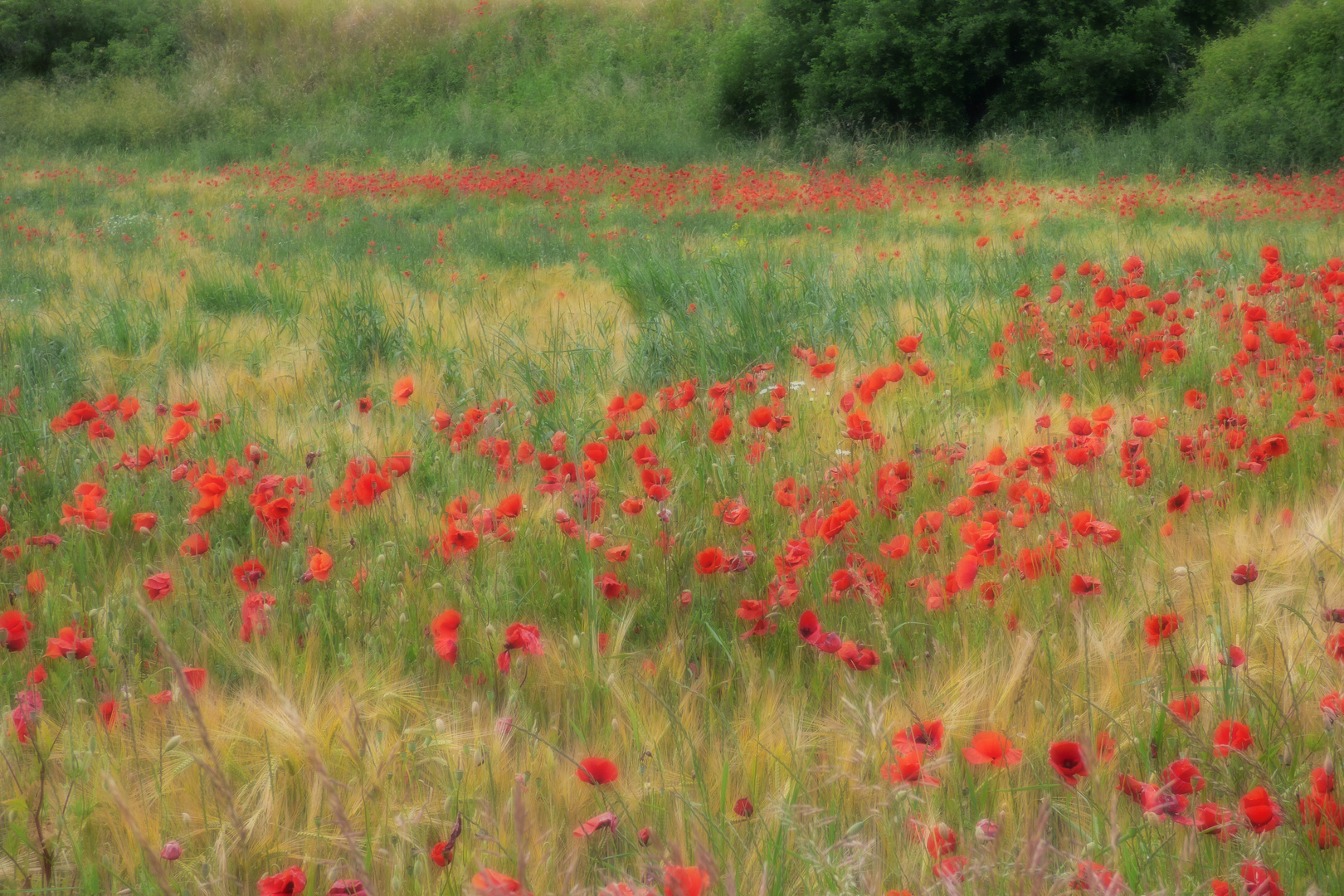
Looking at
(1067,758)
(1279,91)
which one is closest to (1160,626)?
(1067,758)

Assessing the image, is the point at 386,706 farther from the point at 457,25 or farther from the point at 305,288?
the point at 457,25

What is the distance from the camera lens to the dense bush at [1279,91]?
12250 mm

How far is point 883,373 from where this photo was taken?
2.35 m

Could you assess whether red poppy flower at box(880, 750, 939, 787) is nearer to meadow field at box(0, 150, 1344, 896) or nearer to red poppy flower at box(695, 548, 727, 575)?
meadow field at box(0, 150, 1344, 896)

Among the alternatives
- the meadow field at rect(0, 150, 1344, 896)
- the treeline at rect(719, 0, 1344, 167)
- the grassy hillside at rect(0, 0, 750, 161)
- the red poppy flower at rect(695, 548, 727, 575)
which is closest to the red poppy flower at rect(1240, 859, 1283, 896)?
the meadow field at rect(0, 150, 1344, 896)

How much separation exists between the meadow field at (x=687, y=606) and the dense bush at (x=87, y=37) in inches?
885

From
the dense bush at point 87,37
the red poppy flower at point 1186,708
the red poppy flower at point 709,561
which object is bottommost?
the red poppy flower at point 1186,708

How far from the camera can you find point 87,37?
75.9 ft

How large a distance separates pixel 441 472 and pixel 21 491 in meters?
1.08

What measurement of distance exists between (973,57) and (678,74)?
7341 millimetres

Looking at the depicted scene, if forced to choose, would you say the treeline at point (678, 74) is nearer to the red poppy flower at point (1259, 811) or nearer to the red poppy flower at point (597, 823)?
the red poppy flower at point (1259, 811)

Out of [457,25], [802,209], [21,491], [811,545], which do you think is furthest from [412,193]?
[457,25]

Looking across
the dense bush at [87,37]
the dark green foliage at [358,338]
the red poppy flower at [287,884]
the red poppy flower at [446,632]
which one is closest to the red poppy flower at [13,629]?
the red poppy flower at [446,632]

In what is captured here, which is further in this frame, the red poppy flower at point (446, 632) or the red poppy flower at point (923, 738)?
→ the red poppy flower at point (446, 632)
